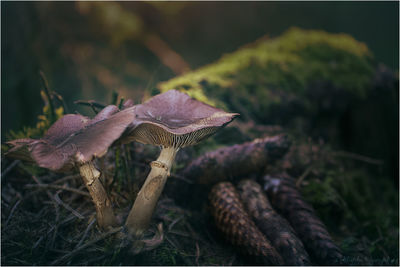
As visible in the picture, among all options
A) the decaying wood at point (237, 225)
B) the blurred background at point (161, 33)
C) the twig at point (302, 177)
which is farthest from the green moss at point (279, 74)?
the decaying wood at point (237, 225)

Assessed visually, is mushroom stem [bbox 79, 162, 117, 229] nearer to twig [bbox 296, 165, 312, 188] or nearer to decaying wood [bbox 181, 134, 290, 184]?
decaying wood [bbox 181, 134, 290, 184]

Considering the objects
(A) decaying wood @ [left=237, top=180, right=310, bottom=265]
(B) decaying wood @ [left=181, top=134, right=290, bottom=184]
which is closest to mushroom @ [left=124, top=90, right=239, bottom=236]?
(B) decaying wood @ [left=181, top=134, right=290, bottom=184]

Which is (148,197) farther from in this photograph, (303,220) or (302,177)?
(302,177)

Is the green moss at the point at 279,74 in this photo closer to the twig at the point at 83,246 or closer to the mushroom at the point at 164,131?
the mushroom at the point at 164,131

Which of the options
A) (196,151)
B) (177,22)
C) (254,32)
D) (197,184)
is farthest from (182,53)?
(197,184)

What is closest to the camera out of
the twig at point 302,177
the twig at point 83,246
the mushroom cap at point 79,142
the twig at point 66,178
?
the mushroom cap at point 79,142

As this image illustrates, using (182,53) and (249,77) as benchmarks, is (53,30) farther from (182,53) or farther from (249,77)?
(249,77)
